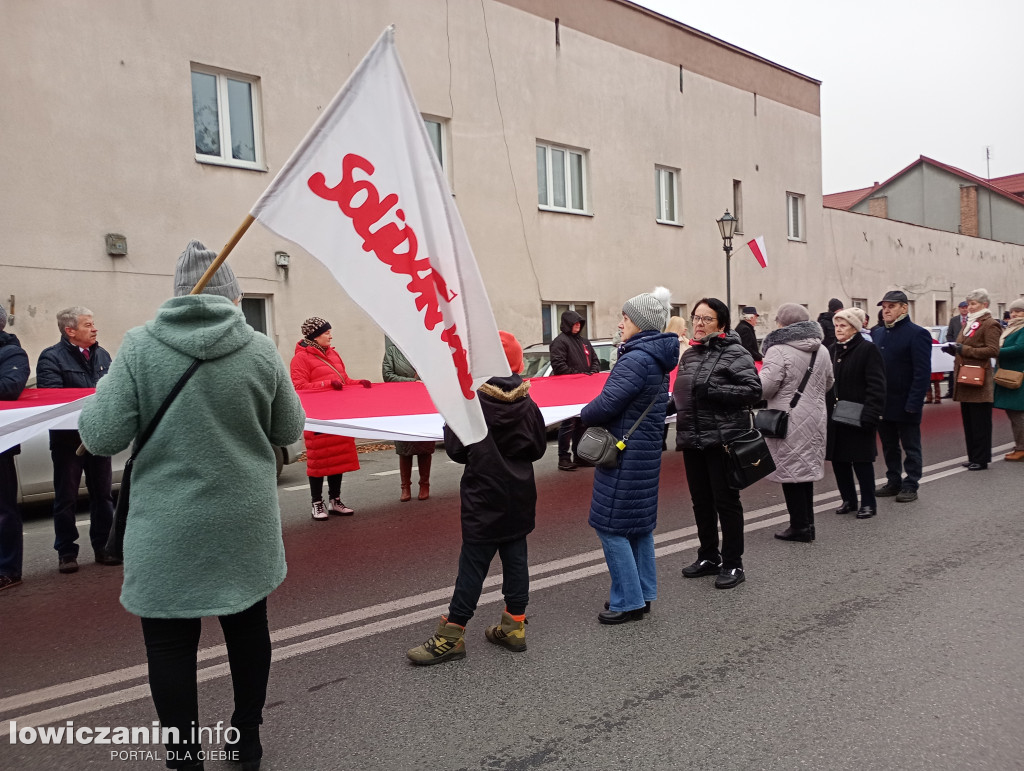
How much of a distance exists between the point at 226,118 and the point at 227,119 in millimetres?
19

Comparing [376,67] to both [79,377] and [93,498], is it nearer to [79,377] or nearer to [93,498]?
[79,377]

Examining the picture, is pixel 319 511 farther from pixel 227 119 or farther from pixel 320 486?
pixel 227 119

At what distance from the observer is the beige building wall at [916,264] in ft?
91.0

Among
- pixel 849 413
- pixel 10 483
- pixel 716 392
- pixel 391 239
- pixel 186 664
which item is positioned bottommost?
pixel 186 664

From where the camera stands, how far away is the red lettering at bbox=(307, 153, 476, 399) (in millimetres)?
3213

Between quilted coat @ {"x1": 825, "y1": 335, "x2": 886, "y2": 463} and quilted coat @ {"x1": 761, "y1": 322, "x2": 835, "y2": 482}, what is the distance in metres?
0.73

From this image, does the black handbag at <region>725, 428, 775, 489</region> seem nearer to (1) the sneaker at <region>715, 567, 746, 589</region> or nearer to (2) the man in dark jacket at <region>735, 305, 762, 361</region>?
(1) the sneaker at <region>715, 567, 746, 589</region>

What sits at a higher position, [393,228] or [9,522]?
[393,228]

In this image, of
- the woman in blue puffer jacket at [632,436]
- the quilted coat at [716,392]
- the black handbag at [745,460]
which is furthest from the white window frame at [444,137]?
the woman in blue puffer jacket at [632,436]

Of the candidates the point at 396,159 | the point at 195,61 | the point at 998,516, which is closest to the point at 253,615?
the point at 396,159

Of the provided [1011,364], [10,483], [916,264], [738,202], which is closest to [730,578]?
[10,483]

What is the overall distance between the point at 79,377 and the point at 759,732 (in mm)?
5225

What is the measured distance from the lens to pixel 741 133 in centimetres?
2252

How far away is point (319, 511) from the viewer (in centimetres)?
771
